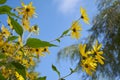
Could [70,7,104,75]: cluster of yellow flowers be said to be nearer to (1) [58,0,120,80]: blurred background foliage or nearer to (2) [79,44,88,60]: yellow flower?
(2) [79,44,88,60]: yellow flower

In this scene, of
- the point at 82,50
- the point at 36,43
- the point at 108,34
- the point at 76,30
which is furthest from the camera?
the point at 108,34

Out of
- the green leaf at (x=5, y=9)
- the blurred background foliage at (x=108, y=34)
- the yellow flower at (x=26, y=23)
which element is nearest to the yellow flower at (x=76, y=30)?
the yellow flower at (x=26, y=23)

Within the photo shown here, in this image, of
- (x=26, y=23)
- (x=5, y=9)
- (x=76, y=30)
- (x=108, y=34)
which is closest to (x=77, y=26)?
(x=76, y=30)

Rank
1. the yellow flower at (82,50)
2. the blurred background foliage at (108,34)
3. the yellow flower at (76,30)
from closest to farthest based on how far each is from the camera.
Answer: the yellow flower at (82,50), the yellow flower at (76,30), the blurred background foliage at (108,34)

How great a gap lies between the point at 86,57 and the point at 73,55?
609cm

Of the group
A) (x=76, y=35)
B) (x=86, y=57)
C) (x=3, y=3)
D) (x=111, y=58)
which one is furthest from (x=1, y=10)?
(x=111, y=58)

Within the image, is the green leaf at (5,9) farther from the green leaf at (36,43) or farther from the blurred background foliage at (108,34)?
the blurred background foliage at (108,34)

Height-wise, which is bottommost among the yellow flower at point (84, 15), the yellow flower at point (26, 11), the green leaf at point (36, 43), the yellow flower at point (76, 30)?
the green leaf at point (36, 43)

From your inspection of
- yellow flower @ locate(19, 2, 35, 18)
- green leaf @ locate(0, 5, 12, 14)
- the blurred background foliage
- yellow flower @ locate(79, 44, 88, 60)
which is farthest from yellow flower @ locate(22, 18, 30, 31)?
the blurred background foliage

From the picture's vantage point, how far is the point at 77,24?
1.16m

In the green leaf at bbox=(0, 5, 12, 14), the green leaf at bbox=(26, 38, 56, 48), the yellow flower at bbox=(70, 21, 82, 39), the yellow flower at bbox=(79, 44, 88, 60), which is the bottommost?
the green leaf at bbox=(26, 38, 56, 48)

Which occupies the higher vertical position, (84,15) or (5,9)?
(84,15)

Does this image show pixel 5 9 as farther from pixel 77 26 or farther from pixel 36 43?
pixel 77 26

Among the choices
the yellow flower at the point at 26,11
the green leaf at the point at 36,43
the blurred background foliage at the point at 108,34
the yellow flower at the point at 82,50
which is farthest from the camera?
the blurred background foliage at the point at 108,34
